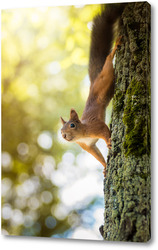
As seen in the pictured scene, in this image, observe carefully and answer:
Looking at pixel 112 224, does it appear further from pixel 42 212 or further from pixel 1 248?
pixel 1 248

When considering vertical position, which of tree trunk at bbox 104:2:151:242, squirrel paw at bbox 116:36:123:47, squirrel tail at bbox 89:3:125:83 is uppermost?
squirrel tail at bbox 89:3:125:83

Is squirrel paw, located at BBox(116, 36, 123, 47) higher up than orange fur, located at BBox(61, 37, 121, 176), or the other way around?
squirrel paw, located at BBox(116, 36, 123, 47)

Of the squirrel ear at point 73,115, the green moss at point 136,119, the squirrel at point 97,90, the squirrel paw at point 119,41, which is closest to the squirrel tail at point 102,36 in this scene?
the squirrel at point 97,90

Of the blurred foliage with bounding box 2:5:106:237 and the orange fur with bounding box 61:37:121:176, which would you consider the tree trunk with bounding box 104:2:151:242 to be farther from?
the blurred foliage with bounding box 2:5:106:237

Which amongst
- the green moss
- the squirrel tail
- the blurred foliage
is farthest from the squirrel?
the green moss

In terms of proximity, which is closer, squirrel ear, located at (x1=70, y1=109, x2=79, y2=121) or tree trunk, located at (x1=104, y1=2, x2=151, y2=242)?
tree trunk, located at (x1=104, y1=2, x2=151, y2=242)

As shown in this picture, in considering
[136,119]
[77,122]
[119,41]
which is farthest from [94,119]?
[119,41]

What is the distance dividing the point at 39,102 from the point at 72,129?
0.54 meters

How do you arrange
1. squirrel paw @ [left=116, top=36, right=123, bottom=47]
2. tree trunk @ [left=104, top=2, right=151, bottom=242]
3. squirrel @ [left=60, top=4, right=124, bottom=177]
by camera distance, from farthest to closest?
squirrel @ [left=60, top=4, right=124, bottom=177] < squirrel paw @ [left=116, top=36, right=123, bottom=47] < tree trunk @ [left=104, top=2, right=151, bottom=242]

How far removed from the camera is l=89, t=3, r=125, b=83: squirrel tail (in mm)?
2957

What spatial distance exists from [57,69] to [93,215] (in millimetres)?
1264

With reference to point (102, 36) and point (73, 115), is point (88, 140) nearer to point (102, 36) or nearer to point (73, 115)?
point (73, 115)

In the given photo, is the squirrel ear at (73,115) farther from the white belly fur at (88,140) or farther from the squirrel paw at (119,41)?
the squirrel paw at (119,41)

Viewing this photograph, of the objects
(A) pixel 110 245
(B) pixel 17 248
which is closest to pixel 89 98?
(A) pixel 110 245
